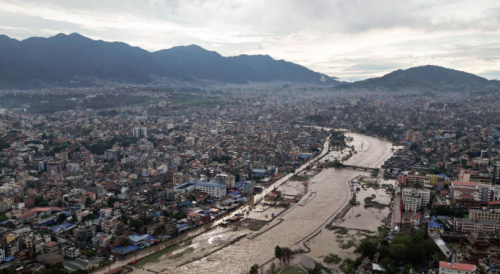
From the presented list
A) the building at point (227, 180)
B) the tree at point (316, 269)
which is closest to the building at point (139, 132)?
the building at point (227, 180)

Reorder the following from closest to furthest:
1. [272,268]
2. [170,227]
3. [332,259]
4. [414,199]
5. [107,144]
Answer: [272,268]
[332,259]
[170,227]
[414,199]
[107,144]

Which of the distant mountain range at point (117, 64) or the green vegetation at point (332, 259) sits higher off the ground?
the distant mountain range at point (117, 64)

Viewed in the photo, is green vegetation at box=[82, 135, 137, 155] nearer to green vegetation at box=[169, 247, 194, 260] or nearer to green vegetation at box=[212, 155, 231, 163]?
green vegetation at box=[212, 155, 231, 163]

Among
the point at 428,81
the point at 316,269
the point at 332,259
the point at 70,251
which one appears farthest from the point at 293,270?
the point at 428,81

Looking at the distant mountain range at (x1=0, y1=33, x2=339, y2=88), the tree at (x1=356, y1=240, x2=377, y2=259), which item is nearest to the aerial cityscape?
the tree at (x1=356, y1=240, x2=377, y2=259)

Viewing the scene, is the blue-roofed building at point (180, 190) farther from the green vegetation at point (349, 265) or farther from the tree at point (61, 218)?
the green vegetation at point (349, 265)

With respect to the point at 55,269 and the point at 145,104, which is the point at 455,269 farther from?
the point at 145,104

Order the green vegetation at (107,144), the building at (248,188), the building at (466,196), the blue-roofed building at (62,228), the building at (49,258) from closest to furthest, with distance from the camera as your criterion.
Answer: the building at (49,258) < the blue-roofed building at (62,228) < the building at (466,196) < the building at (248,188) < the green vegetation at (107,144)

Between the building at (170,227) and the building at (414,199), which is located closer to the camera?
the building at (170,227)
